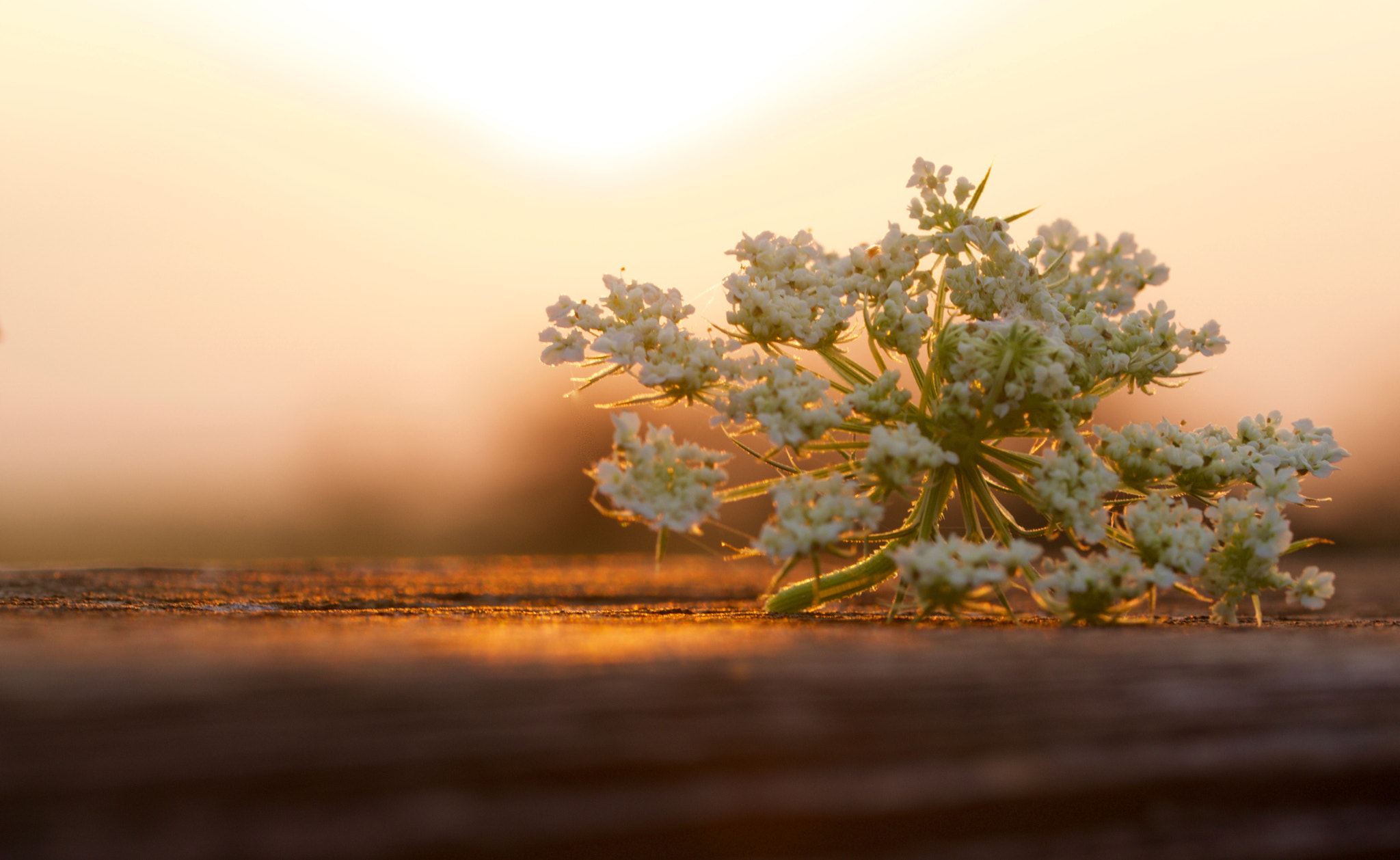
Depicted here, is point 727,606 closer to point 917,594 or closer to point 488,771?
point 917,594

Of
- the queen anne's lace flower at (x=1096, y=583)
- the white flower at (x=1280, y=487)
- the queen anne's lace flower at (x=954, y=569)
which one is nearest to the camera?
the queen anne's lace flower at (x=954, y=569)

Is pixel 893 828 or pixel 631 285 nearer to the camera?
pixel 893 828

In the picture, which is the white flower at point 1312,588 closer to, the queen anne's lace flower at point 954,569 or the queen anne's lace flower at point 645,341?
the queen anne's lace flower at point 954,569

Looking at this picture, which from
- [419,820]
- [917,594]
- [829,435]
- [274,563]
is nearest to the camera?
[419,820]

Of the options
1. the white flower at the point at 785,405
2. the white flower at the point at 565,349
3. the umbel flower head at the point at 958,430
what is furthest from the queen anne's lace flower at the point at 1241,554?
the white flower at the point at 565,349

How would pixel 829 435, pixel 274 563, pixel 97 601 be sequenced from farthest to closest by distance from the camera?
pixel 274 563 < pixel 829 435 < pixel 97 601

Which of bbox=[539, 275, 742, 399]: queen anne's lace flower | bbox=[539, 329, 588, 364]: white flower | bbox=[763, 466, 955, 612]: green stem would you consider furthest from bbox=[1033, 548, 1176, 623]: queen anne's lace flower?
bbox=[539, 329, 588, 364]: white flower

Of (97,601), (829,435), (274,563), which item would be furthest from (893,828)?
(274,563)

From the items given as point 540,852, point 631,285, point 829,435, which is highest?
point 631,285

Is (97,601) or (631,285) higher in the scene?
(631,285)
